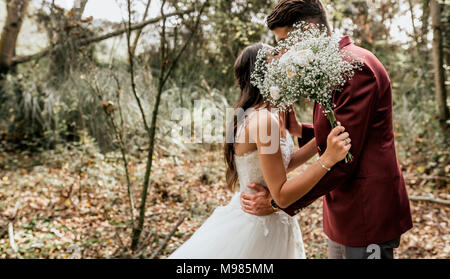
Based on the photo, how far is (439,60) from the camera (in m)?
5.12

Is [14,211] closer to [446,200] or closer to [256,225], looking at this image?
[256,225]

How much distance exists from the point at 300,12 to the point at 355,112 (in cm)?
62

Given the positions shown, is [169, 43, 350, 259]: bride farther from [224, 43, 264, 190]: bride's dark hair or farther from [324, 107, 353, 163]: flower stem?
[324, 107, 353, 163]: flower stem

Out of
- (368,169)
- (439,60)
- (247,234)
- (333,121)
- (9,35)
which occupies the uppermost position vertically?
(9,35)

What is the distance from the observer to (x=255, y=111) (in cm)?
198

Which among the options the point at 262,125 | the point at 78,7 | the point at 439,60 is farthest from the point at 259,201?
the point at 439,60

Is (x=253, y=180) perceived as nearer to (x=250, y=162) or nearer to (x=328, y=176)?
(x=250, y=162)

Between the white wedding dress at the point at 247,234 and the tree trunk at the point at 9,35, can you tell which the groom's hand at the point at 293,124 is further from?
the tree trunk at the point at 9,35

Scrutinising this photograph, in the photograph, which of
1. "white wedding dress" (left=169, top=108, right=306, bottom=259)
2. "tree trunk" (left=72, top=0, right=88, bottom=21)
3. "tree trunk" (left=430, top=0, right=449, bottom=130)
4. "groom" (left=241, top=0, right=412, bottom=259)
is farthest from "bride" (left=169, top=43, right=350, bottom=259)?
"tree trunk" (left=430, top=0, right=449, bottom=130)

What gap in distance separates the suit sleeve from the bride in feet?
1.09

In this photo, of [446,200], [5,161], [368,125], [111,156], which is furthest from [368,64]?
[5,161]

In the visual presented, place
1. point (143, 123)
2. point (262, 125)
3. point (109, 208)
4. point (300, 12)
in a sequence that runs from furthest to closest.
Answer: point (143, 123) → point (109, 208) → point (262, 125) → point (300, 12)

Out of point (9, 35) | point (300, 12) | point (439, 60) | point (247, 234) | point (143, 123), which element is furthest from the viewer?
point (9, 35)

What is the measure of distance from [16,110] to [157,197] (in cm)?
441
